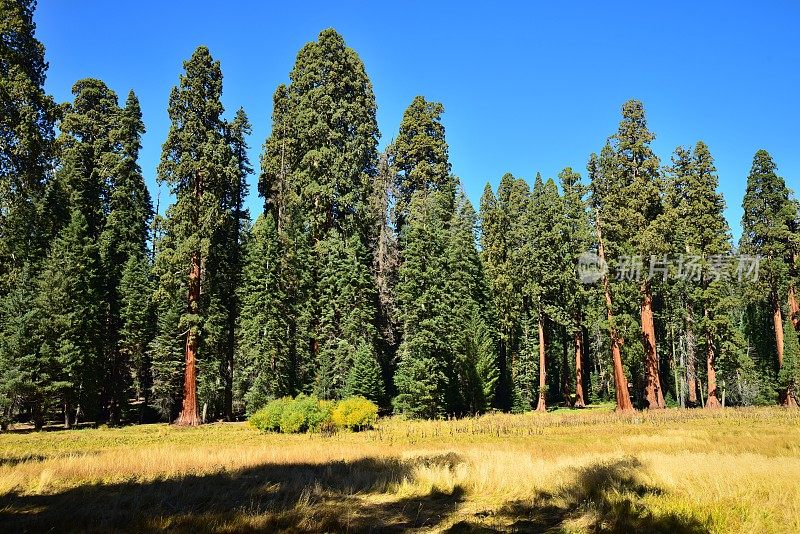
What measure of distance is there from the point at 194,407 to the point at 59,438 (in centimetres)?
716

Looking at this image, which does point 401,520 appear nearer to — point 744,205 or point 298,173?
point 298,173

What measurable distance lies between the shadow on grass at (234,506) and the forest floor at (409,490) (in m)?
0.03

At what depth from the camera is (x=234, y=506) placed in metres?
9.06

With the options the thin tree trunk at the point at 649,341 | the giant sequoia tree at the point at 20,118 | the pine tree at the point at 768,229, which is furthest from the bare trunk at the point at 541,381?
the giant sequoia tree at the point at 20,118

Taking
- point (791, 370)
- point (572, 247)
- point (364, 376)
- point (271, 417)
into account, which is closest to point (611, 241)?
point (572, 247)

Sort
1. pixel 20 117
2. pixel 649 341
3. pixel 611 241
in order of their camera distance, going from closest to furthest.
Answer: pixel 20 117 < pixel 611 241 < pixel 649 341

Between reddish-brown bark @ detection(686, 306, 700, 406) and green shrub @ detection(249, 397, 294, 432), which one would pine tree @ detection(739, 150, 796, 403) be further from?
green shrub @ detection(249, 397, 294, 432)

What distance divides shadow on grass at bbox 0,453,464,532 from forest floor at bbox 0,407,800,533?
0.10 feet

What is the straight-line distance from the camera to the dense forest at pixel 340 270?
31.6 m

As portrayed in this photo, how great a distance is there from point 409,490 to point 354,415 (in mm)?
15286

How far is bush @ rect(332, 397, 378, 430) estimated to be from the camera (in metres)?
26.0

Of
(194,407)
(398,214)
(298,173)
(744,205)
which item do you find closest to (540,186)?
(398,214)

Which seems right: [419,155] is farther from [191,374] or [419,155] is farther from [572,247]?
[191,374]

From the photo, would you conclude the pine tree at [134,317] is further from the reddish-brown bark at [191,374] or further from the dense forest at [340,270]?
the reddish-brown bark at [191,374]
